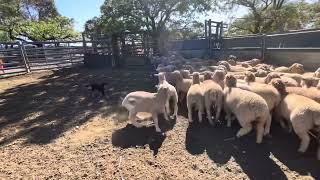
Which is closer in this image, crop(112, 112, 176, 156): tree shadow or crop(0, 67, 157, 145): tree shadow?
crop(112, 112, 176, 156): tree shadow

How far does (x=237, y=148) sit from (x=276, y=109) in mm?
1116

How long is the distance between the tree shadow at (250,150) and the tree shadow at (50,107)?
2.63 meters

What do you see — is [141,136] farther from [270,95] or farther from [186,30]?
[186,30]

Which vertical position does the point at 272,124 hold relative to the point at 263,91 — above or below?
below

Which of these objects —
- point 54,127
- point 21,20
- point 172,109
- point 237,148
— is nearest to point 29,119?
point 54,127

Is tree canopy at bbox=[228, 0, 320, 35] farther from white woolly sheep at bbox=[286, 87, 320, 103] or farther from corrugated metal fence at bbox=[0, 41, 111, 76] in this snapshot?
white woolly sheep at bbox=[286, 87, 320, 103]

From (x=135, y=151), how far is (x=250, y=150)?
5.84ft

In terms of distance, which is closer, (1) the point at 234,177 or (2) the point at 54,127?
(1) the point at 234,177

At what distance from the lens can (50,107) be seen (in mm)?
7902

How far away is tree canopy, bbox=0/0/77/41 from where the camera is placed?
30000 millimetres

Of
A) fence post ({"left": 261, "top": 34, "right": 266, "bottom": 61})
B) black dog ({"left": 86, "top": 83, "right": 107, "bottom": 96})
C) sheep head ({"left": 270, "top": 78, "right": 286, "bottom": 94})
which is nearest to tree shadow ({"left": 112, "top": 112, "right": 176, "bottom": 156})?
sheep head ({"left": 270, "top": 78, "right": 286, "bottom": 94})

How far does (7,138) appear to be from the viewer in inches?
226

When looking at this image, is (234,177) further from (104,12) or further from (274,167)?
(104,12)

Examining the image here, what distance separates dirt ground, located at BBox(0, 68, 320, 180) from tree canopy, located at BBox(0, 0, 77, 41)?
24703 millimetres
